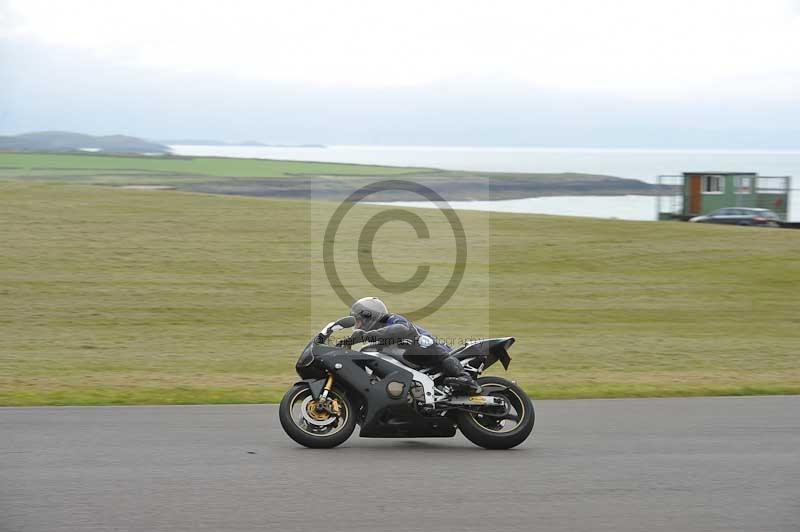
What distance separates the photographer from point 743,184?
55.9 meters

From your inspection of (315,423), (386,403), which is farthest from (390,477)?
(315,423)

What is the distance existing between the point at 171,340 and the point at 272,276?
7429 millimetres

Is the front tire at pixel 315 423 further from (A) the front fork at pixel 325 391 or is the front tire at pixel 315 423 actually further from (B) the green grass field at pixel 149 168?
(B) the green grass field at pixel 149 168

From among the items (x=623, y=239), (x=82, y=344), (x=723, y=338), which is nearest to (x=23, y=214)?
(x=82, y=344)

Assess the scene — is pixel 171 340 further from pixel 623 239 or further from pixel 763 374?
pixel 623 239

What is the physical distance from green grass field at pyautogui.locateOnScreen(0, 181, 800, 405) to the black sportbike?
4.11m

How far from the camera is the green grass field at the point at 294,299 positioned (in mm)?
16156

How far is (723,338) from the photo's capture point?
21.6m

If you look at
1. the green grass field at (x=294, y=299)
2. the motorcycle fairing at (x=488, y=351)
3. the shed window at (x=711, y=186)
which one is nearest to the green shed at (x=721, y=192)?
the shed window at (x=711, y=186)

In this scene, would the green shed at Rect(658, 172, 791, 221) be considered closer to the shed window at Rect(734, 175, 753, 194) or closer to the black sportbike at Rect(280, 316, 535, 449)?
the shed window at Rect(734, 175, 753, 194)

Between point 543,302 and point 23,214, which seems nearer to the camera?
point 543,302

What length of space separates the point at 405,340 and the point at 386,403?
586 millimetres

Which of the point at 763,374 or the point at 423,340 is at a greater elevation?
the point at 423,340

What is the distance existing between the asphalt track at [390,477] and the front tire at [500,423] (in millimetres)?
146
